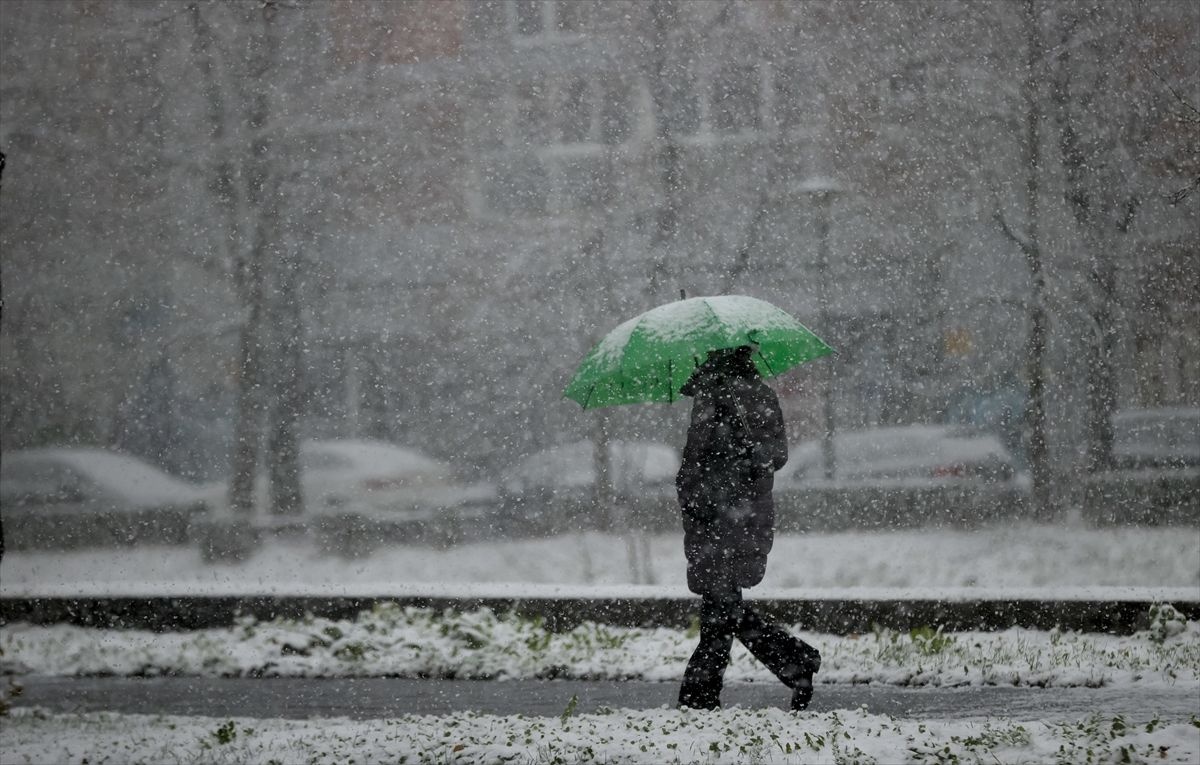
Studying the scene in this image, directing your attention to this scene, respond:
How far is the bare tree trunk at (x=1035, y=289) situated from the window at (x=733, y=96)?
181 inches

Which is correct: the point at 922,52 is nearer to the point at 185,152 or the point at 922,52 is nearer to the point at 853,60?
the point at 853,60

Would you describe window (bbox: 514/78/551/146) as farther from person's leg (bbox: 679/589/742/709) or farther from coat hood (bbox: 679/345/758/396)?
person's leg (bbox: 679/589/742/709)

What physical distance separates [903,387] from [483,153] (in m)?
7.98

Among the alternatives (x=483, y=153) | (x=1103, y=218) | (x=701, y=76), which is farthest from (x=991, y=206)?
(x=483, y=153)

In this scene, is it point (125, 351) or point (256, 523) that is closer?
point (256, 523)

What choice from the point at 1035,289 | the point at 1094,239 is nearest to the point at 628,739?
the point at 1035,289

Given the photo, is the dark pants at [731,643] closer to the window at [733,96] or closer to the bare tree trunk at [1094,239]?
the bare tree trunk at [1094,239]

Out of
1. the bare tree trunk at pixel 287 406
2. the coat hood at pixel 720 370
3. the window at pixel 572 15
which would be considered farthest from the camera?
the window at pixel 572 15

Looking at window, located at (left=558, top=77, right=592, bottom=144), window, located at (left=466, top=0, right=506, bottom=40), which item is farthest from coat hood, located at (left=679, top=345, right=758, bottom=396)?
window, located at (left=466, top=0, right=506, bottom=40)

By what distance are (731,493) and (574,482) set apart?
14.2 meters

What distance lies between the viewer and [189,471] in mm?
22297

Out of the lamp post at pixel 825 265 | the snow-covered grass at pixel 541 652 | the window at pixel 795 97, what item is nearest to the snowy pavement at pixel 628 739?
the snow-covered grass at pixel 541 652

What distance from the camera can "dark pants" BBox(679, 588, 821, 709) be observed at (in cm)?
629

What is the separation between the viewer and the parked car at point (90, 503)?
19.5 m
